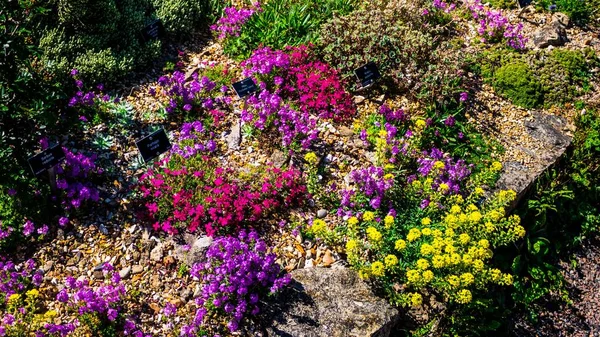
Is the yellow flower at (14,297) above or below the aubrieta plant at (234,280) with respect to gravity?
above

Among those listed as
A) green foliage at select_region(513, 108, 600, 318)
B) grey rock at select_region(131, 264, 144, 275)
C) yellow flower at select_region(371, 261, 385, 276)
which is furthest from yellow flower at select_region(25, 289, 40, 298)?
green foliage at select_region(513, 108, 600, 318)

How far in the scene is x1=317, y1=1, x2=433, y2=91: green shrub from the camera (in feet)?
26.5

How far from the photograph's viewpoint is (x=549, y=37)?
8.97 metres

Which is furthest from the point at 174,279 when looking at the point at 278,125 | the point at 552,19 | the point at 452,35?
the point at 552,19

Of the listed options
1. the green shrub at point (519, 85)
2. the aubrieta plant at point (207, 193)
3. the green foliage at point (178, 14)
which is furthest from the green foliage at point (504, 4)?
the aubrieta plant at point (207, 193)

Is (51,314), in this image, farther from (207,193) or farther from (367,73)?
(367,73)

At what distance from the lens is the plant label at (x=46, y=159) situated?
228 inches

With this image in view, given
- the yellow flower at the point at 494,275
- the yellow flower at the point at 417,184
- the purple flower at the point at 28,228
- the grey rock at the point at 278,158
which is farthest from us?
the grey rock at the point at 278,158

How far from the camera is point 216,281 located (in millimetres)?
5590

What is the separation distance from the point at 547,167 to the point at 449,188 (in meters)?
1.59

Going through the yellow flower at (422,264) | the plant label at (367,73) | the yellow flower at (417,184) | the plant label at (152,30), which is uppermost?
the plant label at (152,30)

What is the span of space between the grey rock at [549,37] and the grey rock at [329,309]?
5.36m

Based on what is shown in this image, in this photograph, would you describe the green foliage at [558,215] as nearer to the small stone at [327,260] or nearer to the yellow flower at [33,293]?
Answer: the small stone at [327,260]

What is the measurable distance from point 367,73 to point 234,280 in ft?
12.0
